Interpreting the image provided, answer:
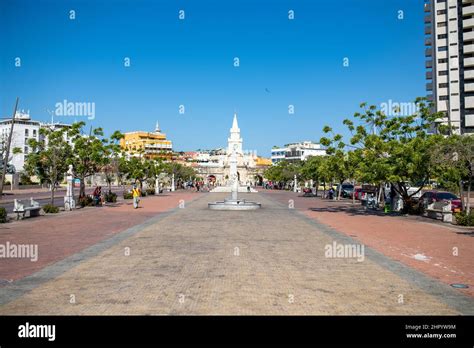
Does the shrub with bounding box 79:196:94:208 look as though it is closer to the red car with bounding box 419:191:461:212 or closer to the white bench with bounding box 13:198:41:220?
the white bench with bounding box 13:198:41:220

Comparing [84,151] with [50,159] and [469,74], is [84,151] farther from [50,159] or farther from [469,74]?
[469,74]

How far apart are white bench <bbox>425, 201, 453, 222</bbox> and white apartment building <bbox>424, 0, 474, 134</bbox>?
40702 mm

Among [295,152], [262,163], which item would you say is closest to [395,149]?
[295,152]

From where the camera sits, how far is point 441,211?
21250 millimetres

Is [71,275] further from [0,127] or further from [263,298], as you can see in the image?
[0,127]

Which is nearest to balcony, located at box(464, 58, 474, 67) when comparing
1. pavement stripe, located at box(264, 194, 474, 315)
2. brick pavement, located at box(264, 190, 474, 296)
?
brick pavement, located at box(264, 190, 474, 296)

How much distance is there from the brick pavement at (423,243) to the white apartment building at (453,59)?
44966 mm

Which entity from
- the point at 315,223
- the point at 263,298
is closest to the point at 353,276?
the point at 263,298

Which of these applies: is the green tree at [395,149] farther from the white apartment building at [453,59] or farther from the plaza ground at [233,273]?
the white apartment building at [453,59]

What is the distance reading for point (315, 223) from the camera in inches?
797

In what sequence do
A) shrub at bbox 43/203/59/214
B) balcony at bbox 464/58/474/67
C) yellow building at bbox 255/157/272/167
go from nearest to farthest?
shrub at bbox 43/203/59/214
balcony at bbox 464/58/474/67
yellow building at bbox 255/157/272/167

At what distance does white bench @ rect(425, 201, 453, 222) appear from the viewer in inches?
814

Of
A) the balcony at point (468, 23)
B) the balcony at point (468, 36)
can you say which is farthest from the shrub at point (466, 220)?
the balcony at point (468, 23)
